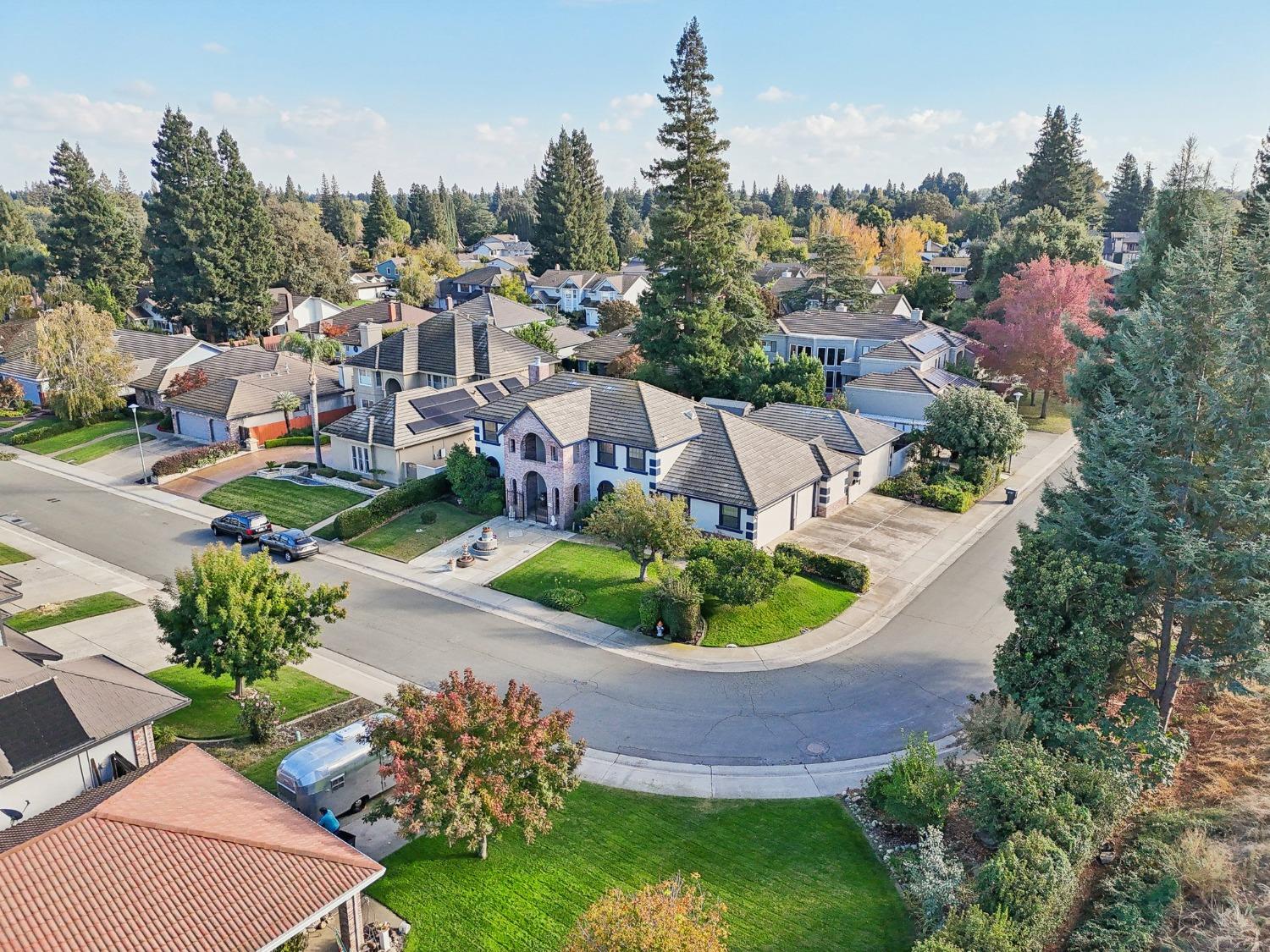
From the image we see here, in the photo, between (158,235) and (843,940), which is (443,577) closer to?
(843,940)

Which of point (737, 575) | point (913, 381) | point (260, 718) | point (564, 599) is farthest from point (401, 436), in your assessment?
point (913, 381)

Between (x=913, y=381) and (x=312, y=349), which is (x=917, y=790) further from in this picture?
(x=312, y=349)

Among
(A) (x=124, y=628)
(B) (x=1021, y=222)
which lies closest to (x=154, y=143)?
(A) (x=124, y=628)

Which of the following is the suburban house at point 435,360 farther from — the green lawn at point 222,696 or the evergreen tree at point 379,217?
the evergreen tree at point 379,217

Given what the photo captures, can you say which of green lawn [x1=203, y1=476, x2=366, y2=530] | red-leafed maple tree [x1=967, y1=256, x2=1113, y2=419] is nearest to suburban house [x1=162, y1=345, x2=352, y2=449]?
green lawn [x1=203, y1=476, x2=366, y2=530]

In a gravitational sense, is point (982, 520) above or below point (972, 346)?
below

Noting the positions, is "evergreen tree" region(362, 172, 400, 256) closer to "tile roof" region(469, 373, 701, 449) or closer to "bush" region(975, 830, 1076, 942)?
"tile roof" region(469, 373, 701, 449)
